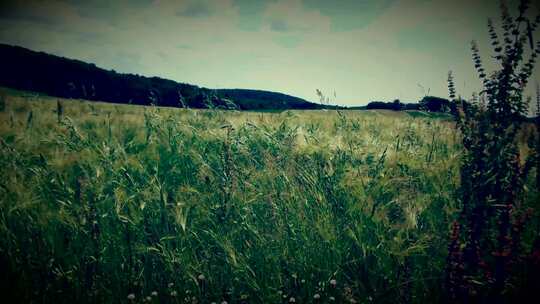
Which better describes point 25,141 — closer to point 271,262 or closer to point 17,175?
point 17,175

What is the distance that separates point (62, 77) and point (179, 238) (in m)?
28.9

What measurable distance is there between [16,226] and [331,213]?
8.54ft

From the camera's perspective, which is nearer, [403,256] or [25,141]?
[403,256]

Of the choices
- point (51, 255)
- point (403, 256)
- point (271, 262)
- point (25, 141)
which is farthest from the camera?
point (25, 141)

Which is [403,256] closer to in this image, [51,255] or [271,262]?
[271,262]

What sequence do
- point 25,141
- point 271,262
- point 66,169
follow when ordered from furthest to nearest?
point 25,141 → point 66,169 → point 271,262

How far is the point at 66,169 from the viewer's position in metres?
2.65

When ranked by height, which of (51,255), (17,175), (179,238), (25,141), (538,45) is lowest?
(51,255)

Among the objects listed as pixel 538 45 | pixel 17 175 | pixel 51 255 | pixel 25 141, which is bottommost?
pixel 51 255

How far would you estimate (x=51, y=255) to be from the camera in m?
2.17

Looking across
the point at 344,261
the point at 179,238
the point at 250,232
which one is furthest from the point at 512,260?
the point at 179,238

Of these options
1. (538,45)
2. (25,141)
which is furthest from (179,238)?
(538,45)

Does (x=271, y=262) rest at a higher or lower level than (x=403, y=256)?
lower

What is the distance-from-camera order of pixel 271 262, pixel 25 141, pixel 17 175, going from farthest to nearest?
pixel 25 141
pixel 17 175
pixel 271 262
